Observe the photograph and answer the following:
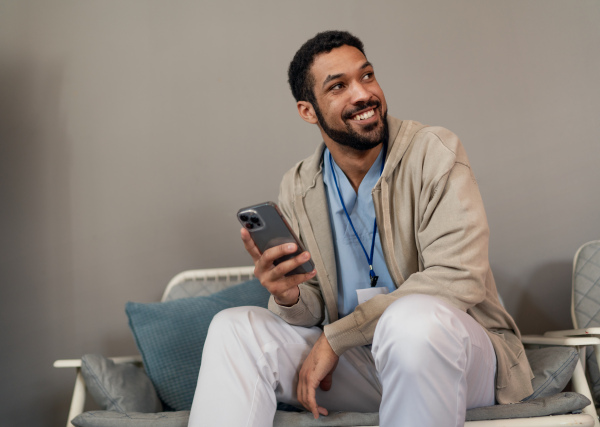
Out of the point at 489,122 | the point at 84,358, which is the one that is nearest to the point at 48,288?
the point at 84,358

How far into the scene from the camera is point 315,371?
118 centimetres

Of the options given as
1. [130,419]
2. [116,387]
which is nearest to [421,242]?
[130,419]

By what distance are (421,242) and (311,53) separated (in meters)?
0.61

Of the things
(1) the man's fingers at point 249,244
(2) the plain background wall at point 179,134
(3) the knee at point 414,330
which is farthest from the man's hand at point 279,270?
(2) the plain background wall at point 179,134

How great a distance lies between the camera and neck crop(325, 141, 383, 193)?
1471 mm

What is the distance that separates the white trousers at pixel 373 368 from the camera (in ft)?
3.01

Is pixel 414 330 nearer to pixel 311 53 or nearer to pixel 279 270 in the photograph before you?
pixel 279 270

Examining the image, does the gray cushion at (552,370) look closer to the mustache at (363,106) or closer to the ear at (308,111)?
the mustache at (363,106)

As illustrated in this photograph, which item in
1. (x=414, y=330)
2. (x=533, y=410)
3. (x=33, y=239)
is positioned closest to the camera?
(x=414, y=330)

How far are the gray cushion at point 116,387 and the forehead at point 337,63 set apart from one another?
0.97m

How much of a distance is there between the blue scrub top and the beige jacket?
4 centimetres

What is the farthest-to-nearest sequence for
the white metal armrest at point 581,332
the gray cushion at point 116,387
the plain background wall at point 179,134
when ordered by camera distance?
the plain background wall at point 179,134
the gray cushion at point 116,387
the white metal armrest at point 581,332

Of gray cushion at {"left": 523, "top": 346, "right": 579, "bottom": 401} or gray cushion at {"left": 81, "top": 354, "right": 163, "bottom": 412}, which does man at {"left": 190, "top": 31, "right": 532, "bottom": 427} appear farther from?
gray cushion at {"left": 81, "top": 354, "right": 163, "bottom": 412}

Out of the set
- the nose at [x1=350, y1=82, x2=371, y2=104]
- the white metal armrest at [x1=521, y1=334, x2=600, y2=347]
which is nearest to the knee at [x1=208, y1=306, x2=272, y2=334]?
the nose at [x1=350, y1=82, x2=371, y2=104]
